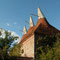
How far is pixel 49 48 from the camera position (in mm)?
19969

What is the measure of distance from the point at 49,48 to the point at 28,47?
4048mm

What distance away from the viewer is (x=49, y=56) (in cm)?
1809

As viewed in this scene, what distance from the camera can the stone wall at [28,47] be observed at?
2135 cm

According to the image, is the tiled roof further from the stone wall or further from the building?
the stone wall

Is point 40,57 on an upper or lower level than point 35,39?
lower

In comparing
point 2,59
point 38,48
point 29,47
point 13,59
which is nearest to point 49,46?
point 38,48

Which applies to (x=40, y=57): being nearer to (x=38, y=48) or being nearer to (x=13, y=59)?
(x=38, y=48)

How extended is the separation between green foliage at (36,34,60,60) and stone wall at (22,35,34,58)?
1.17 metres

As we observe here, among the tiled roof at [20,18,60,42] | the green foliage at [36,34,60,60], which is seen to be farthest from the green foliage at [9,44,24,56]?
the green foliage at [36,34,60,60]

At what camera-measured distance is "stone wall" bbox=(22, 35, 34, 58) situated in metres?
21.3

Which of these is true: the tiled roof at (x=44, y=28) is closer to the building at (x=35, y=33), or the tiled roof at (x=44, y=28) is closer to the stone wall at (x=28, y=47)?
the building at (x=35, y=33)

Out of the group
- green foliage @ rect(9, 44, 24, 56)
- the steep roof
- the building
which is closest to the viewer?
the building

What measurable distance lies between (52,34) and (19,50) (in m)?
6.68

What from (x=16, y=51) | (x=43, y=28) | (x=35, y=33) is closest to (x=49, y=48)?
(x=35, y=33)
